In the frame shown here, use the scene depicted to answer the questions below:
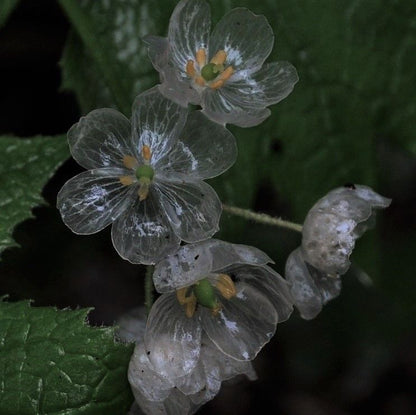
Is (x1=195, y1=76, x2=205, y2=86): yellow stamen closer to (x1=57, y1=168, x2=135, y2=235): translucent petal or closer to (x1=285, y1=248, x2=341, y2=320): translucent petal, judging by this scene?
(x1=57, y1=168, x2=135, y2=235): translucent petal

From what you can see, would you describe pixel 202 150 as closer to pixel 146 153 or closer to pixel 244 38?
pixel 146 153

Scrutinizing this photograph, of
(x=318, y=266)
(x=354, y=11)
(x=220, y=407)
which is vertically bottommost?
(x=220, y=407)

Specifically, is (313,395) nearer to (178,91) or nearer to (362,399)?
(362,399)

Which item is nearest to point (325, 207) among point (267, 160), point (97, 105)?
point (267, 160)

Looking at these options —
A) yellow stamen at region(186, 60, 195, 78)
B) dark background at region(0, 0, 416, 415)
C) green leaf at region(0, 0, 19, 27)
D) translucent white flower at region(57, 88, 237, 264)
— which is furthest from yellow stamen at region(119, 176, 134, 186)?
dark background at region(0, 0, 416, 415)

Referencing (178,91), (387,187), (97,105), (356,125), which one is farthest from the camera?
(387,187)
